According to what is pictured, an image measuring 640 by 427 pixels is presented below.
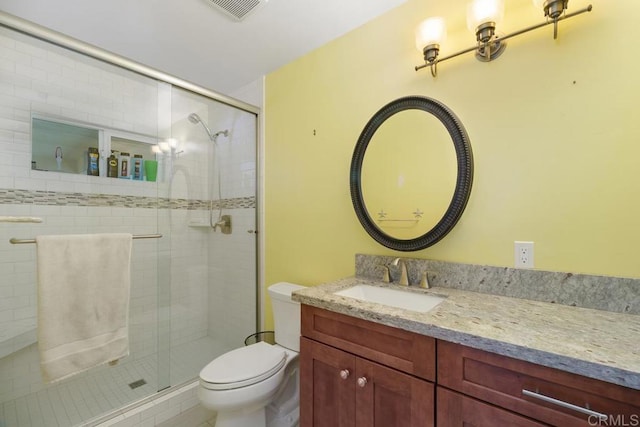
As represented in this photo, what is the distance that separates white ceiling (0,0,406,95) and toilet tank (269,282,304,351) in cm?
159

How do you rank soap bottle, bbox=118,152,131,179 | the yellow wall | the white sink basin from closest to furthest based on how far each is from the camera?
the yellow wall
the white sink basin
soap bottle, bbox=118,152,131,179

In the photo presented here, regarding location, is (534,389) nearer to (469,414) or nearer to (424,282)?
(469,414)

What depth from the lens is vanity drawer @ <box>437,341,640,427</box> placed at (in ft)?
2.02

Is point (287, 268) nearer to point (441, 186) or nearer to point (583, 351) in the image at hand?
point (441, 186)

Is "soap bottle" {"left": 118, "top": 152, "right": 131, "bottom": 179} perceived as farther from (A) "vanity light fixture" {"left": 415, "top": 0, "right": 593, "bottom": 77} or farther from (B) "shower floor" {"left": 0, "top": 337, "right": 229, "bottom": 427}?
(A) "vanity light fixture" {"left": 415, "top": 0, "right": 593, "bottom": 77}

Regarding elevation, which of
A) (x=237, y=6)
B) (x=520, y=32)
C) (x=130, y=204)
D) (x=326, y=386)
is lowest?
(x=326, y=386)

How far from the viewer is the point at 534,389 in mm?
695

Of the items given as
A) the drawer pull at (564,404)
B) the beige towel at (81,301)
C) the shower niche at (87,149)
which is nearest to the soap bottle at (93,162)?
the shower niche at (87,149)

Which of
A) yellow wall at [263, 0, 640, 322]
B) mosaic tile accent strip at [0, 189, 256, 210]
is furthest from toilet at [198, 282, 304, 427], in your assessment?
mosaic tile accent strip at [0, 189, 256, 210]

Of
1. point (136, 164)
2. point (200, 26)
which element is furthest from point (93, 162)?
point (200, 26)

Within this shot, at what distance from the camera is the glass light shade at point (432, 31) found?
1.27m

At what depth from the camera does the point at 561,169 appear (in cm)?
107

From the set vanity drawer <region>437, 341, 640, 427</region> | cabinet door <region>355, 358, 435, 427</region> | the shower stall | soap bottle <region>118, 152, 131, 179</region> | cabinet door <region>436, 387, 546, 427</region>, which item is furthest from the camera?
soap bottle <region>118, 152, 131, 179</region>

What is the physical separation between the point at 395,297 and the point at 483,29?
121cm
